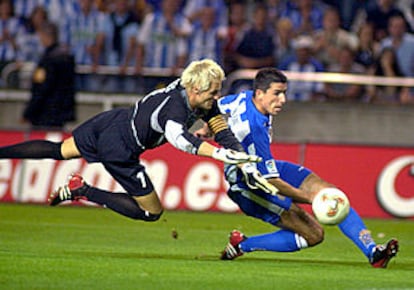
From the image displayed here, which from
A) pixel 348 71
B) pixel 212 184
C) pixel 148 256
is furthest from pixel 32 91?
pixel 148 256

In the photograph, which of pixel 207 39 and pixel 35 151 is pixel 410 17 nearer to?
pixel 207 39

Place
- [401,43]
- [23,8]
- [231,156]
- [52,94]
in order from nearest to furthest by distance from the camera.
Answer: [231,156], [52,94], [401,43], [23,8]

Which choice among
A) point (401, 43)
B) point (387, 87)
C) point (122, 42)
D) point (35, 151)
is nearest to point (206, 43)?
point (122, 42)

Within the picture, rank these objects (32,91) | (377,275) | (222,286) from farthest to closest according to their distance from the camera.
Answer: (32,91) → (377,275) → (222,286)

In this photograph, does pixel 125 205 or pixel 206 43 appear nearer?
pixel 125 205

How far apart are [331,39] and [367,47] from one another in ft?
2.01

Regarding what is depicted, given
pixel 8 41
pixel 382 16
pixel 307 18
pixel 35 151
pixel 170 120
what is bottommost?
pixel 35 151

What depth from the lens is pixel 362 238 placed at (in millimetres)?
10367

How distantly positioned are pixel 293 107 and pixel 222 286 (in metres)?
11.6

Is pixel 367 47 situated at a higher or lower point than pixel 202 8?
lower

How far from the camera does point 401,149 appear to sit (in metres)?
17.6

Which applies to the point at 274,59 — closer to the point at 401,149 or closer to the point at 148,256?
the point at 401,149

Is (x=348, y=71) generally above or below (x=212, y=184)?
above

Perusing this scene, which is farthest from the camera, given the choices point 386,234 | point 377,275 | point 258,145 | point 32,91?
point 32,91
